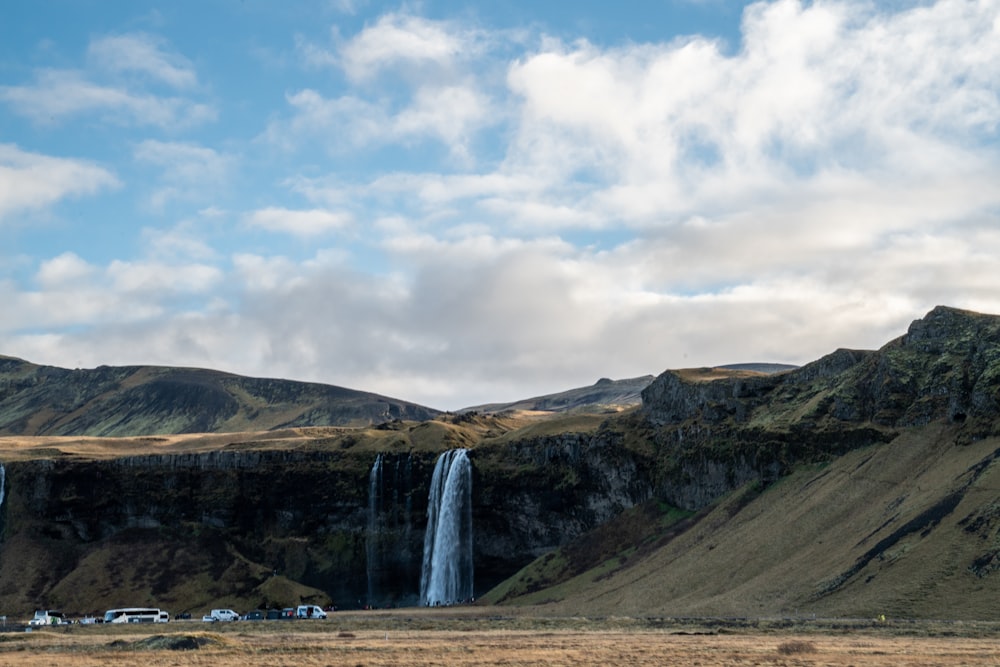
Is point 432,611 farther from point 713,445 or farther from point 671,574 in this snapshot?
point 713,445

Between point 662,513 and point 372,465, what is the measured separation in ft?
157

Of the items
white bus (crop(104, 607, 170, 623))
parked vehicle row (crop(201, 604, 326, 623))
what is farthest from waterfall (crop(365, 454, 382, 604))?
white bus (crop(104, 607, 170, 623))

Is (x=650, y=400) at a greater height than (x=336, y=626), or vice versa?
(x=650, y=400)

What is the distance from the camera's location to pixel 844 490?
365 ft

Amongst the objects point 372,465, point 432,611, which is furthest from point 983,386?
point 372,465

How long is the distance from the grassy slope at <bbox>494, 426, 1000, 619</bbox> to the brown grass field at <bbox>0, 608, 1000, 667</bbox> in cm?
1020

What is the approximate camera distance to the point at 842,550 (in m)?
98.1

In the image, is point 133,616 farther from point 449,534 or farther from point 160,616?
point 449,534

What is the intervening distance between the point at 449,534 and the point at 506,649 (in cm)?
9097

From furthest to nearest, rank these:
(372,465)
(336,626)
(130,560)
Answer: (372,465) → (130,560) → (336,626)

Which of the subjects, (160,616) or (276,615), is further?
(160,616)

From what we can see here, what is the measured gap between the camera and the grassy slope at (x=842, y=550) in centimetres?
8519

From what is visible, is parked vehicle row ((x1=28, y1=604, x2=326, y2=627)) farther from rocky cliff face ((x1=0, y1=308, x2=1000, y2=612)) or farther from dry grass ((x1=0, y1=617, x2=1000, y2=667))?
dry grass ((x1=0, y1=617, x2=1000, y2=667))

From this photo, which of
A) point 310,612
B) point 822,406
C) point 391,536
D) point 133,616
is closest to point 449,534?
point 391,536
